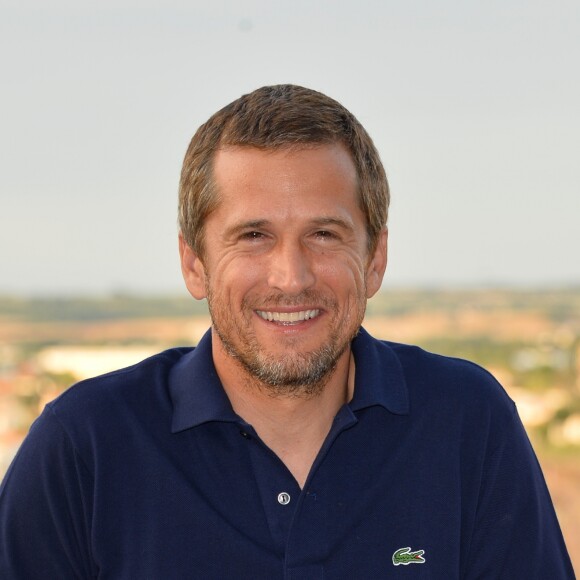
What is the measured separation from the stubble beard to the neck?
0.04m

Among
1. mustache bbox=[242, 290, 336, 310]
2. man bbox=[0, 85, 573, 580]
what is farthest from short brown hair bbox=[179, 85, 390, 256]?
mustache bbox=[242, 290, 336, 310]

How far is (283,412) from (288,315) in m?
0.22

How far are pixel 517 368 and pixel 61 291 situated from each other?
69.8 ft

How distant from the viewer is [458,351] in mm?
40469

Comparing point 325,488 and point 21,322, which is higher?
point 21,322

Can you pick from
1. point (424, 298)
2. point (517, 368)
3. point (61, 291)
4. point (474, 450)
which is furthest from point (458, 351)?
point (474, 450)

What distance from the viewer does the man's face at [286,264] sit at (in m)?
1.79

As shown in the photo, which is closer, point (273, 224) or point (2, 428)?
point (273, 224)

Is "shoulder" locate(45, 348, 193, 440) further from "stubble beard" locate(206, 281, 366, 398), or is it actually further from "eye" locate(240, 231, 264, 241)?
"eye" locate(240, 231, 264, 241)

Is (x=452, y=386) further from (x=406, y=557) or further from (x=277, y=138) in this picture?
(x=277, y=138)

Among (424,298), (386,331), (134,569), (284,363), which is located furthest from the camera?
(424,298)

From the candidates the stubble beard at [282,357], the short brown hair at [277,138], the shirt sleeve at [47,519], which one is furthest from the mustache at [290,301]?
the shirt sleeve at [47,519]

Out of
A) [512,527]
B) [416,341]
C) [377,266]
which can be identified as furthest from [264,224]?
[416,341]

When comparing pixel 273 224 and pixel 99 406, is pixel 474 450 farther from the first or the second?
pixel 99 406
